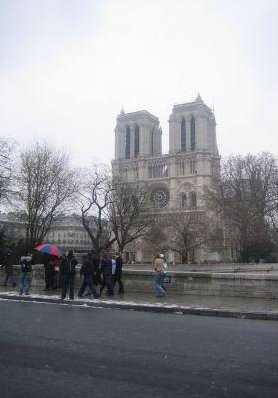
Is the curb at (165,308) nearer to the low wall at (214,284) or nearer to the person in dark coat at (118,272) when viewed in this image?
the person in dark coat at (118,272)

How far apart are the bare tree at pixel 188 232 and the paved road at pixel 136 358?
151 ft

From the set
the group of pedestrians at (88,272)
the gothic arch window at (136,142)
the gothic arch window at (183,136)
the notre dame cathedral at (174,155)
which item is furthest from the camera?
the gothic arch window at (136,142)

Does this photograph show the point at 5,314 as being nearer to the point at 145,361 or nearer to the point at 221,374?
the point at 145,361

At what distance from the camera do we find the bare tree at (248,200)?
148ft

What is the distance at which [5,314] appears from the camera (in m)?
11.9

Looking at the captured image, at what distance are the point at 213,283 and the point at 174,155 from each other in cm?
8793

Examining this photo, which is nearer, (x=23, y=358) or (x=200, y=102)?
(x=23, y=358)

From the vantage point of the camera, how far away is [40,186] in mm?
34438

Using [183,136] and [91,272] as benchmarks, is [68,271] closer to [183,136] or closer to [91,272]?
[91,272]

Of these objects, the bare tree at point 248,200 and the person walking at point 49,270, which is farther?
the bare tree at point 248,200

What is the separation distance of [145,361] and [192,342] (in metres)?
1.84

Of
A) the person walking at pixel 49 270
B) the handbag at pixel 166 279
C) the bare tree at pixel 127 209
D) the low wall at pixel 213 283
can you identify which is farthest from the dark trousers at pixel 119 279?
the bare tree at pixel 127 209

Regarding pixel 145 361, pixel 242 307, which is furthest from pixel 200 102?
pixel 145 361

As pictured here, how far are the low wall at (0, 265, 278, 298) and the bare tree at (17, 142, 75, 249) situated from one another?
1464 cm
